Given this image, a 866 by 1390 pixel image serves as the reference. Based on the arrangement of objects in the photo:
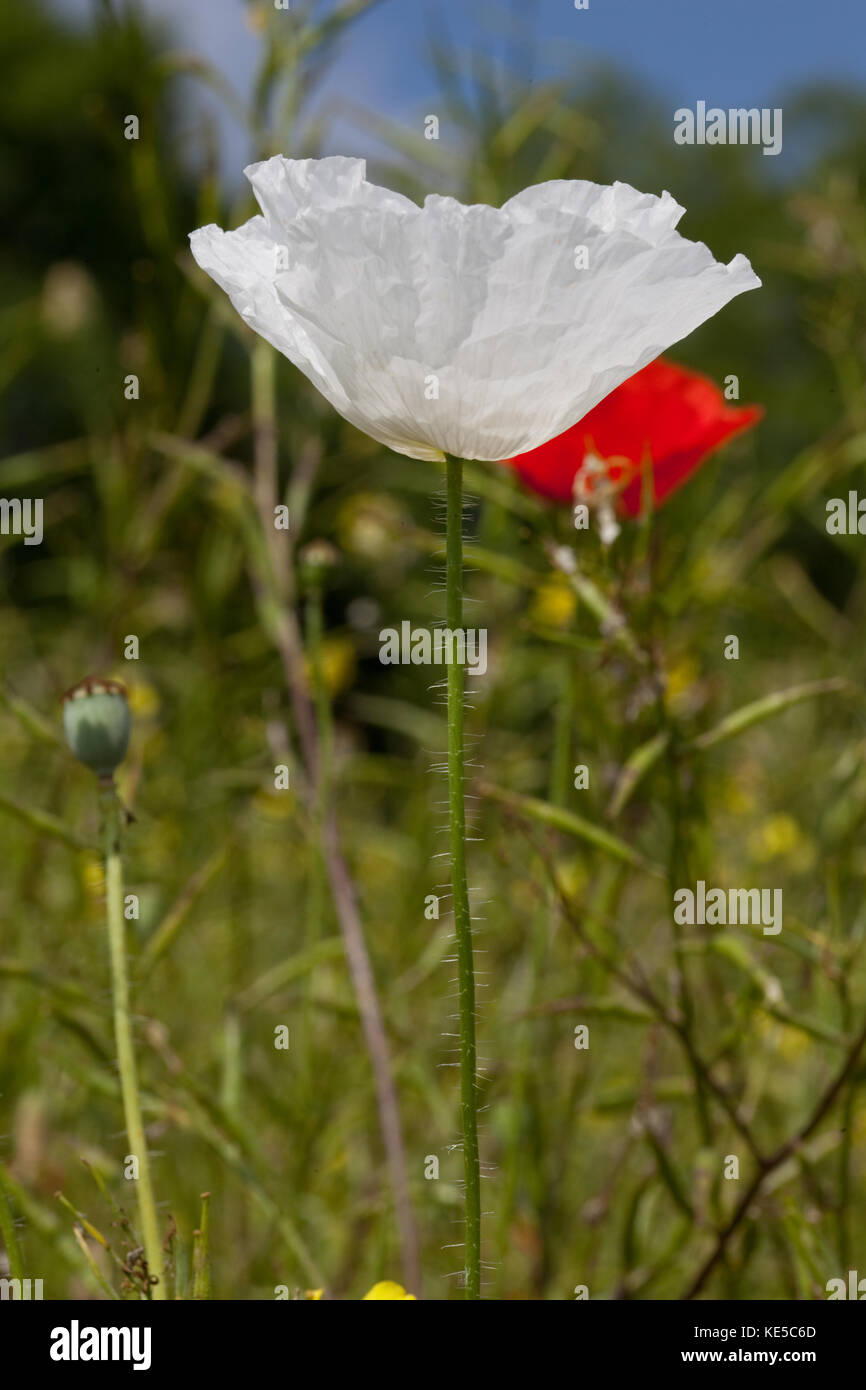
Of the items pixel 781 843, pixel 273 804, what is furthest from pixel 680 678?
pixel 273 804

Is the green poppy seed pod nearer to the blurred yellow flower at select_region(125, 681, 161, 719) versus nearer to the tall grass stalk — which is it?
the tall grass stalk

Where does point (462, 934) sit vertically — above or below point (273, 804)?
below

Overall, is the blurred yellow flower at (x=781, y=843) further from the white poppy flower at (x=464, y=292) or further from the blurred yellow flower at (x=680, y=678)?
the white poppy flower at (x=464, y=292)

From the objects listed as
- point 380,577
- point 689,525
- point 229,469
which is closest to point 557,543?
point 229,469

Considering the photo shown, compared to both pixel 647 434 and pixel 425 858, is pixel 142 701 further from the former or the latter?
pixel 647 434

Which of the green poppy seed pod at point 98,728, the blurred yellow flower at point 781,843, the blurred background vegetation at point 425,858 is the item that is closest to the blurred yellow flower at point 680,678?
the blurred background vegetation at point 425,858

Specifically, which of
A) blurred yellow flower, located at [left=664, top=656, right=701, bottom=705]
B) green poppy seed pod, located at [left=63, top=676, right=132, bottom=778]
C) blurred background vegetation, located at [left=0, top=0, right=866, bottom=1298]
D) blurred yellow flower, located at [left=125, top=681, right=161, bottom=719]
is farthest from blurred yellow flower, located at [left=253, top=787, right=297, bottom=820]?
green poppy seed pod, located at [left=63, top=676, right=132, bottom=778]
